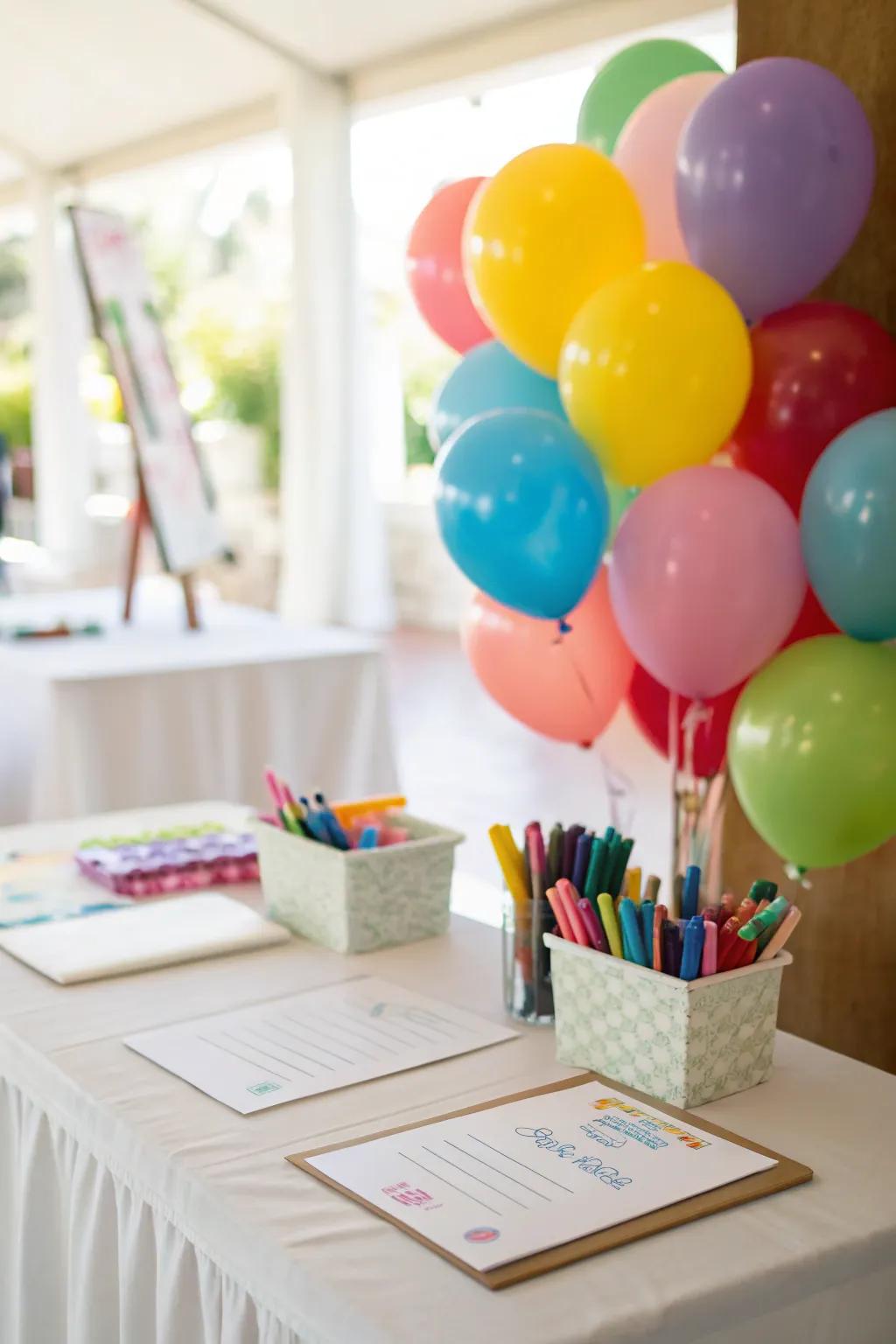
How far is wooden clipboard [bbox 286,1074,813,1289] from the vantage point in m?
0.89

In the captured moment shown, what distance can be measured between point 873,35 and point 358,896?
3.60 feet

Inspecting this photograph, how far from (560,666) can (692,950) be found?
2.94ft

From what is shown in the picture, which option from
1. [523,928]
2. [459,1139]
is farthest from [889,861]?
[459,1139]

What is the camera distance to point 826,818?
1.56 m

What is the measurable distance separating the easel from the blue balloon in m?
1.93

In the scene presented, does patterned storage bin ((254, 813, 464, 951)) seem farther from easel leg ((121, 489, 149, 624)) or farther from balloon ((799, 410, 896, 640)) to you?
easel leg ((121, 489, 149, 624))

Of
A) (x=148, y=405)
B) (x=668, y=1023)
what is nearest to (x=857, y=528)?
(x=668, y=1023)

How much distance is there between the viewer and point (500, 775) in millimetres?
4770

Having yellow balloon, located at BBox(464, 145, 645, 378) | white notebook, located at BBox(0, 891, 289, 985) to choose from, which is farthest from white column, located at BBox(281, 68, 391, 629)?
white notebook, located at BBox(0, 891, 289, 985)

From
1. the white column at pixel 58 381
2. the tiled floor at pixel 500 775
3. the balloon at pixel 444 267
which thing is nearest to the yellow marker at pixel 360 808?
the balloon at pixel 444 267

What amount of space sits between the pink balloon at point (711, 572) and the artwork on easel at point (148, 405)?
6.46 feet

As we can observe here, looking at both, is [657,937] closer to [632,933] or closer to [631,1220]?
[632,933]

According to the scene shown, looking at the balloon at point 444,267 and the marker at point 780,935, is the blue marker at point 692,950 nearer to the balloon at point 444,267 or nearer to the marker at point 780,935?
the marker at point 780,935

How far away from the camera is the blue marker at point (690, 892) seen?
1.21m
